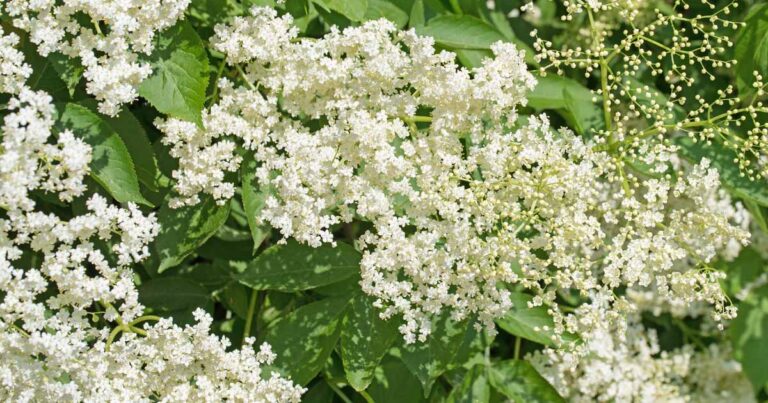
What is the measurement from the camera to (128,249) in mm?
2660

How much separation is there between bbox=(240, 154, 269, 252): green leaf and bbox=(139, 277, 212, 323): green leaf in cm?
43

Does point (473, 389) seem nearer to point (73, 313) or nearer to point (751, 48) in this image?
point (73, 313)

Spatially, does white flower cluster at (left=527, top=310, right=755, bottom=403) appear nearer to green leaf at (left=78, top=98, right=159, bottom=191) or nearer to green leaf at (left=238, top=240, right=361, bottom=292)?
green leaf at (left=238, top=240, right=361, bottom=292)

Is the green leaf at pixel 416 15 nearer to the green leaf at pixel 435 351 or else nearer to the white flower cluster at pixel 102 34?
the white flower cluster at pixel 102 34

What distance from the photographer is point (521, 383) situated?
3.26m

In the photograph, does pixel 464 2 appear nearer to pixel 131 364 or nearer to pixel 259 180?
pixel 259 180

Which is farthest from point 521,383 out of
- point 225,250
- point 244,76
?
point 244,76

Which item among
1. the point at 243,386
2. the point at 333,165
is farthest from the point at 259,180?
the point at 243,386

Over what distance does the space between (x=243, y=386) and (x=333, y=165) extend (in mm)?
681

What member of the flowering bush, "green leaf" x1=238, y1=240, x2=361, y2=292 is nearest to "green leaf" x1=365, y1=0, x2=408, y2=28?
the flowering bush

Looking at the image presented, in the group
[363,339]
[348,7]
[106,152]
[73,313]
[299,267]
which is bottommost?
[363,339]

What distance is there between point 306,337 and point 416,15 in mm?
1107

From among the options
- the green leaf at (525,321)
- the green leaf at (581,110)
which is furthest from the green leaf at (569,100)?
the green leaf at (525,321)

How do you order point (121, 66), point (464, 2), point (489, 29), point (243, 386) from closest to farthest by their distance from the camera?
point (121, 66) < point (243, 386) < point (489, 29) < point (464, 2)
